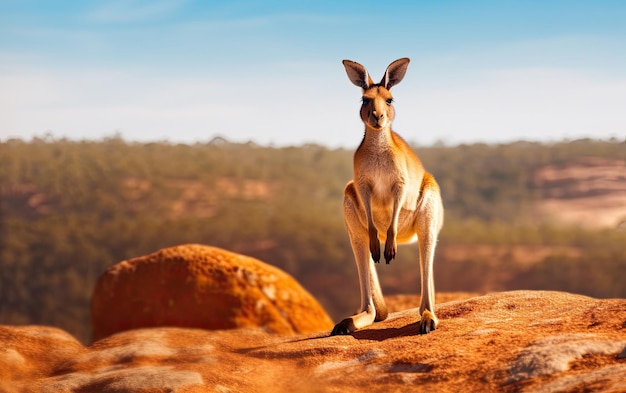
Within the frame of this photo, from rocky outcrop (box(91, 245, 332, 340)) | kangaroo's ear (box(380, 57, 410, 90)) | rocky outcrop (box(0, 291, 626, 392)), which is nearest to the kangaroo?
kangaroo's ear (box(380, 57, 410, 90))

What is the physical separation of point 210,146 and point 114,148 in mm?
5217

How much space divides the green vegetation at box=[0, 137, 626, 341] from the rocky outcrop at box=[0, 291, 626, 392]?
16.9m

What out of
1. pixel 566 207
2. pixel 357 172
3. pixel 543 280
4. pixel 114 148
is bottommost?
Answer: pixel 543 280

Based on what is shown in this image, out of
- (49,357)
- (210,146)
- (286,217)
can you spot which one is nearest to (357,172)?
(49,357)

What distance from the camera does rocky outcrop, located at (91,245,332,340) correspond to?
11562 mm

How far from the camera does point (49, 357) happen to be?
9.05 meters

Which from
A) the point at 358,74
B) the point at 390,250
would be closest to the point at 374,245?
the point at 390,250

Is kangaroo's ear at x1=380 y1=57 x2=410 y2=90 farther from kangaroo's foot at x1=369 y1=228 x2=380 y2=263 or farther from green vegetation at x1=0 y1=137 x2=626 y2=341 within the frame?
green vegetation at x1=0 y1=137 x2=626 y2=341

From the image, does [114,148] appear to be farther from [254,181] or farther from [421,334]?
[421,334]

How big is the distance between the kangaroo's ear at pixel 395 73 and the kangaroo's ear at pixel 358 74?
0.55ft

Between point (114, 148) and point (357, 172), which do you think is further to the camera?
point (114, 148)

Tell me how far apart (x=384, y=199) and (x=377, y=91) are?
1.16m

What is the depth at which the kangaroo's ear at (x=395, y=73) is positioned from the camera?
8484 millimetres

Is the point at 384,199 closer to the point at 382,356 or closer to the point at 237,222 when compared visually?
the point at 382,356
